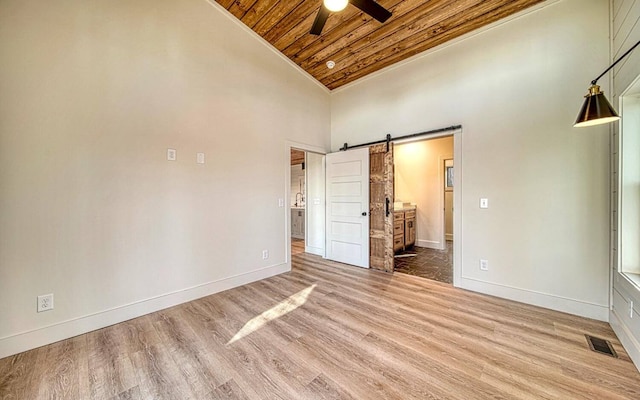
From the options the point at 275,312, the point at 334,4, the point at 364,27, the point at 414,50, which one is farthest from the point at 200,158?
the point at 414,50

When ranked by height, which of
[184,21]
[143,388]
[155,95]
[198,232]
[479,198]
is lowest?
[143,388]

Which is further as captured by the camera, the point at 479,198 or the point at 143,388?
the point at 479,198

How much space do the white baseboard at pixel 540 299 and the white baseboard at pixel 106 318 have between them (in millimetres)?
3079

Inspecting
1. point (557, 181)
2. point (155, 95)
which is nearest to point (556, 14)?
point (557, 181)

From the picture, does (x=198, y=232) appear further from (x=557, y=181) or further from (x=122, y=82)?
(x=557, y=181)

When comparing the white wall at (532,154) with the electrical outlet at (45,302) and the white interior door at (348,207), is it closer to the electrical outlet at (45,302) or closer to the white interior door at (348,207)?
the white interior door at (348,207)

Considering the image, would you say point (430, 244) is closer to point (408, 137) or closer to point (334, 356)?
point (408, 137)

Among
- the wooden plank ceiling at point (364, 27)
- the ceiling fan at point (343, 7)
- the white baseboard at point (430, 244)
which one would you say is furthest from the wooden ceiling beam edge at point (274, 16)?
the white baseboard at point (430, 244)

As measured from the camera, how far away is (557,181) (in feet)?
8.43

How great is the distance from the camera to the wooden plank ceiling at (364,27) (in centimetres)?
277

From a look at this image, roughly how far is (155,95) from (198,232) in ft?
5.36

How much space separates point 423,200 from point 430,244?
1077mm

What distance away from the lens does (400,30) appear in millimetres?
3166

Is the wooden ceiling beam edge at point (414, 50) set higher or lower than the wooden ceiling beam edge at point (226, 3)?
lower
